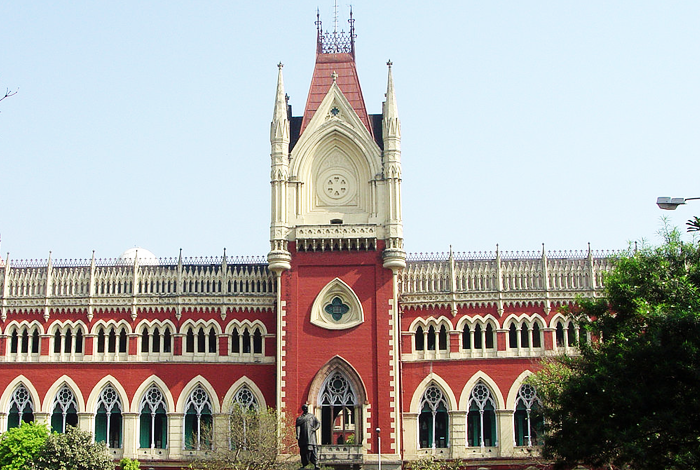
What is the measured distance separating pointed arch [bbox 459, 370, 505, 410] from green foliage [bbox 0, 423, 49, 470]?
68.3 feet

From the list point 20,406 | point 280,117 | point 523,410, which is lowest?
point 523,410

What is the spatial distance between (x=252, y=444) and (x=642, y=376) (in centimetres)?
1980

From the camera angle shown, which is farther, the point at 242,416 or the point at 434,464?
the point at 242,416

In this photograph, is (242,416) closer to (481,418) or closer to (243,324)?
(243,324)

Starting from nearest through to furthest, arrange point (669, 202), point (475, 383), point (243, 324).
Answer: point (669, 202) → point (475, 383) → point (243, 324)

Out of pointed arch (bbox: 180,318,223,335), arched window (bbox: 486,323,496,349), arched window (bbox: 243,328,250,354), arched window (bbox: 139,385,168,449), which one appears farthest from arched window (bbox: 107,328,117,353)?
arched window (bbox: 486,323,496,349)

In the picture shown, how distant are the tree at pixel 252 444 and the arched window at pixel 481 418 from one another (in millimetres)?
9752

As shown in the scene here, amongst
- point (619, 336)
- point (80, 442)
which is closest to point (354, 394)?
point (80, 442)

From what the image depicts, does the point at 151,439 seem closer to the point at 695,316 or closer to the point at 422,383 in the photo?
the point at 422,383

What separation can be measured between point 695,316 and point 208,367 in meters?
28.5

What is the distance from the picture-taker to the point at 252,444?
1726 inches

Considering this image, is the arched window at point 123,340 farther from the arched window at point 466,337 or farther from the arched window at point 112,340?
the arched window at point 466,337

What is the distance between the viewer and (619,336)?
108 feet

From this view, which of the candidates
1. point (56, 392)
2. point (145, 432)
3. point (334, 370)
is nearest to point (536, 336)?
point (334, 370)
